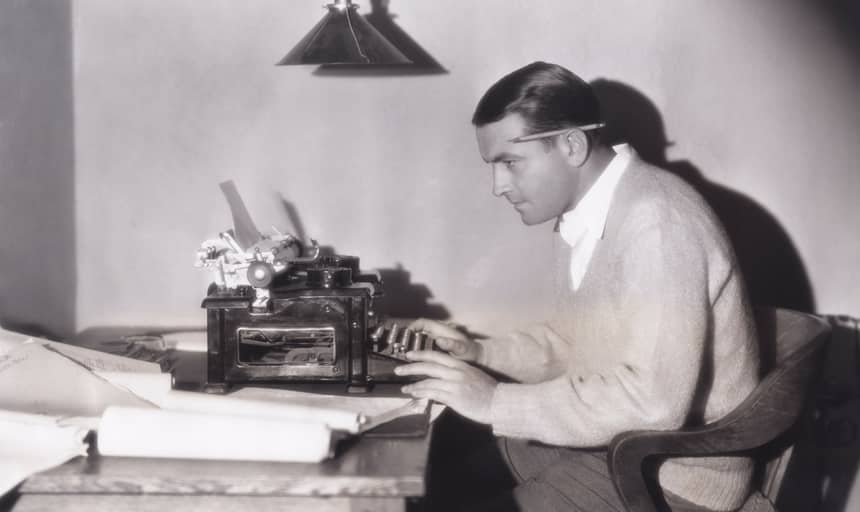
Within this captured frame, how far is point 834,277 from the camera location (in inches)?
117

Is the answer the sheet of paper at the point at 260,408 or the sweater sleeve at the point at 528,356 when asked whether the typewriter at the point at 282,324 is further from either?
the sweater sleeve at the point at 528,356

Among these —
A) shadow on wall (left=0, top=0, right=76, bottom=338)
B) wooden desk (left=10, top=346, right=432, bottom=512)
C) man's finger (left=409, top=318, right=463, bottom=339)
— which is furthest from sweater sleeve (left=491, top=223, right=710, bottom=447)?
shadow on wall (left=0, top=0, right=76, bottom=338)

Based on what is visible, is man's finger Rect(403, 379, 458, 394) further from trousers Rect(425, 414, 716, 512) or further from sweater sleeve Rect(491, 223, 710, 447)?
trousers Rect(425, 414, 716, 512)

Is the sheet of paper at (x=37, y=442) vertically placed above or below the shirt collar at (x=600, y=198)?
below

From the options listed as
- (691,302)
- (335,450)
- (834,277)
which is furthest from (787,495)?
(335,450)

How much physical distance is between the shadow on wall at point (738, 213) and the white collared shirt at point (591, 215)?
65cm

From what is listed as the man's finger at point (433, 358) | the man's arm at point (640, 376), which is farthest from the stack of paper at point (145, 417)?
the man's arm at point (640, 376)

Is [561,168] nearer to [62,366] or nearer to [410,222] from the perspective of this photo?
[410,222]

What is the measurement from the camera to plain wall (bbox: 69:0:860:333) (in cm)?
288

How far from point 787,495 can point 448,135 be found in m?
1.70

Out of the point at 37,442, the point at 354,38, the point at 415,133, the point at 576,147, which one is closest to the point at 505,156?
the point at 576,147

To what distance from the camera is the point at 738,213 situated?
2957mm

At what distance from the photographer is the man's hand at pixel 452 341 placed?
2492mm

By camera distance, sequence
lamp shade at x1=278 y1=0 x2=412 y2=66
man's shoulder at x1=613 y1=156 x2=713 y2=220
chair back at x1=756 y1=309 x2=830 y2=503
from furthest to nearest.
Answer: lamp shade at x1=278 y1=0 x2=412 y2=66
man's shoulder at x1=613 y1=156 x2=713 y2=220
chair back at x1=756 y1=309 x2=830 y2=503
